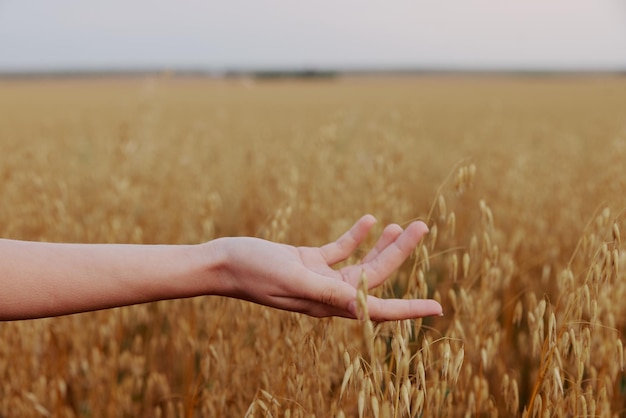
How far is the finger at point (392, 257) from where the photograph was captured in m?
1.24

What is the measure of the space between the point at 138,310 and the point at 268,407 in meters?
1.31

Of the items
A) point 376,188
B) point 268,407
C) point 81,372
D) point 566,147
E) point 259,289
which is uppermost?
point 566,147

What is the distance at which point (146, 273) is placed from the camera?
125cm

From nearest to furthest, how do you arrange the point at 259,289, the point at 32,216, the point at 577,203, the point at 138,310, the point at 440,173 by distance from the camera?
the point at 259,289
the point at 138,310
the point at 32,216
the point at 577,203
the point at 440,173

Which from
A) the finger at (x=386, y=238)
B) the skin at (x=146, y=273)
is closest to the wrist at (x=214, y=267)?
the skin at (x=146, y=273)

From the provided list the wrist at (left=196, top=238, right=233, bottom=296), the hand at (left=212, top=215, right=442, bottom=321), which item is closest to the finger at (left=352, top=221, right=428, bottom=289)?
the hand at (left=212, top=215, right=442, bottom=321)

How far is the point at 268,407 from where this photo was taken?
3.75 ft

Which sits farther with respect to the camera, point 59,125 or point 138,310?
point 59,125

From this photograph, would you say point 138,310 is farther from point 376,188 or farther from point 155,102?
point 155,102

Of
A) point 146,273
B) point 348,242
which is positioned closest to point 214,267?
point 146,273

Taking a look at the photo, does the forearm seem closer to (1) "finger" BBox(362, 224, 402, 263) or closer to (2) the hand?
(2) the hand

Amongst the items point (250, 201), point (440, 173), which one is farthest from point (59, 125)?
point (250, 201)

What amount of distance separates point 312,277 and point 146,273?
340mm

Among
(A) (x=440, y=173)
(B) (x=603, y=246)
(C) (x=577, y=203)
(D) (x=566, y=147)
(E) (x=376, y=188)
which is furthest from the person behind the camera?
(D) (x=566, y=147)
